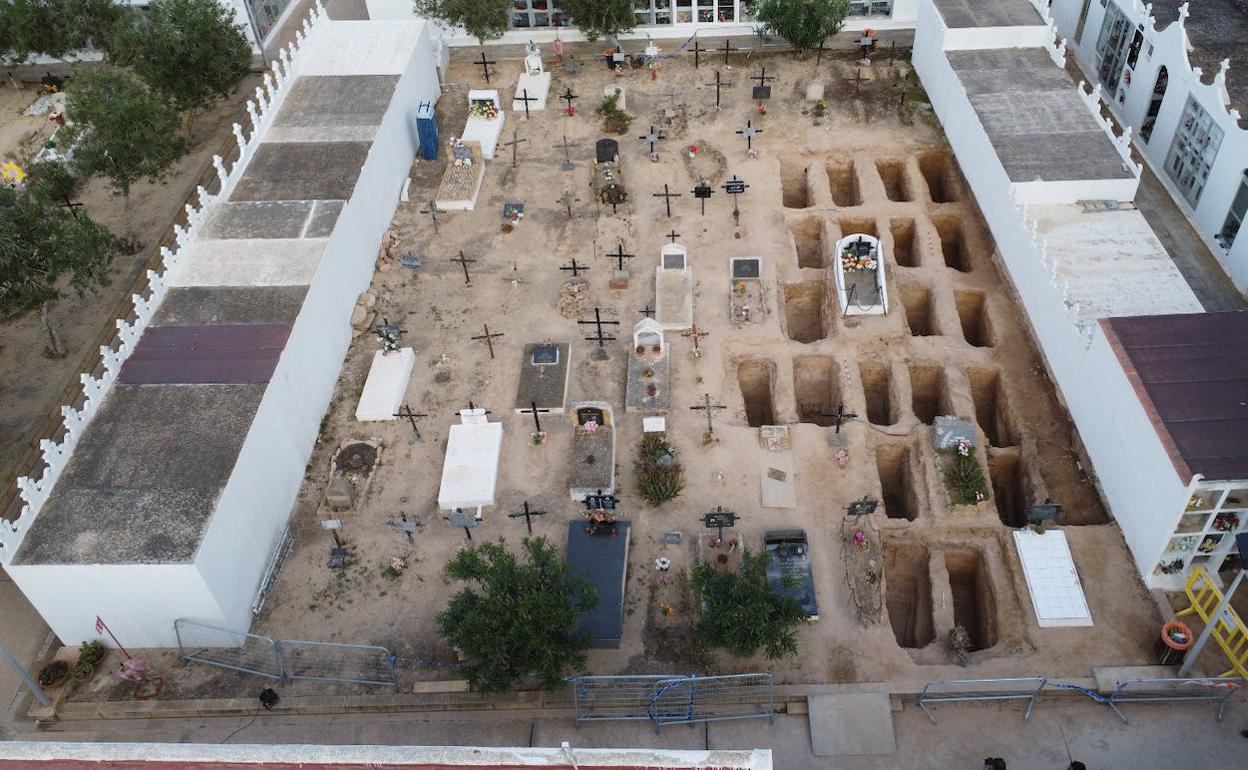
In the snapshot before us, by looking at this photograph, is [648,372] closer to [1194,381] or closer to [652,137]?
[652,137]

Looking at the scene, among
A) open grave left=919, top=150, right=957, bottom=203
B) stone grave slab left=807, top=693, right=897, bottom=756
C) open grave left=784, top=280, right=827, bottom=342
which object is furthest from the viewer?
open grave left=919, top=150, right=957, bottom=203

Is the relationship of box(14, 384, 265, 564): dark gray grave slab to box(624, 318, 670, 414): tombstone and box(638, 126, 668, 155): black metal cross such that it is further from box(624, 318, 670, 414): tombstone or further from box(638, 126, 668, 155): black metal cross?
box(638, 126, 668, 155): black metal cross

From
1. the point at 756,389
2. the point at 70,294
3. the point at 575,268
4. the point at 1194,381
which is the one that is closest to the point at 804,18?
the point at 575,268

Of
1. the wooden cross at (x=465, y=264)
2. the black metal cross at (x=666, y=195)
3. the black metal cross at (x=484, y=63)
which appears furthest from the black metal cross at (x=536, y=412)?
the black metal cross at (x=484, y=63)

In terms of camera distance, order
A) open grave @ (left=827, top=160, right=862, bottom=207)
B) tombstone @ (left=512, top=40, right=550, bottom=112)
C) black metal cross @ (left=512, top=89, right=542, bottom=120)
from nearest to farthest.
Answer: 1. open grave @ (left=827, top=160, right=862, bottom=207)
2. black metal cross @ (left=512, top=89, right=542, bottom=120)
3. tombstone @ (left=512, top=40, right=550, bottom=112)

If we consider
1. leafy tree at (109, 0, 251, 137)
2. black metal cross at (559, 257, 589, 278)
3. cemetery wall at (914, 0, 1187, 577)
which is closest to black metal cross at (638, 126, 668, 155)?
black metal cross at (559, 257, 589, 278)
